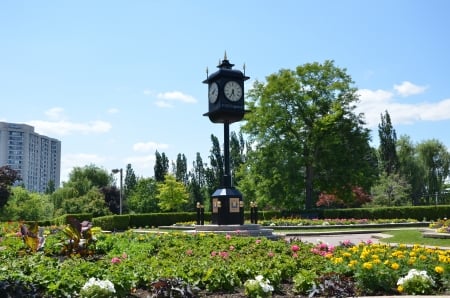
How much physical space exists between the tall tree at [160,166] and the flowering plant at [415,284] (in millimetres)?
60314

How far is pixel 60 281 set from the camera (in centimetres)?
643

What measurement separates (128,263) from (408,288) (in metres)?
4.37

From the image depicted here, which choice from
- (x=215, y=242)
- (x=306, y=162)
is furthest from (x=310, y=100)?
(x=215, y=242)

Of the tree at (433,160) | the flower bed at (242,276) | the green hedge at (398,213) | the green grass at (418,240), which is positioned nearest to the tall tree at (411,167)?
the tree at (433,160)

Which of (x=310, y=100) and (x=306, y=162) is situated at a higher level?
(x=310, y=100)

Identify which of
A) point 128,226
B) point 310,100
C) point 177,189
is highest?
point 310,100

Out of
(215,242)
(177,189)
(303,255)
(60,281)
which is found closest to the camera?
(60,281)

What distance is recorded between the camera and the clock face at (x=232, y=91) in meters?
22.4

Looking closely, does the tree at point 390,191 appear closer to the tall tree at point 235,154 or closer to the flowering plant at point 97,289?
the tall tree at point 235,154

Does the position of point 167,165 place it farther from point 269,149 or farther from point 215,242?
point 215,242

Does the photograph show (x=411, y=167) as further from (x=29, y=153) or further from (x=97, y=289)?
(x=29, y=153)

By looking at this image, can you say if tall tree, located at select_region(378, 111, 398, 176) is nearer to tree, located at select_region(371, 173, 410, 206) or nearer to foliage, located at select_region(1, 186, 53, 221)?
tree, located at select_region(371, 173, 410, 206)

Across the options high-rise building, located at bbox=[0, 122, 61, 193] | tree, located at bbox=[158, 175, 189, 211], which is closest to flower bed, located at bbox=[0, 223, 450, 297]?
tree, located at bbox=[158, 175, 189, 211]

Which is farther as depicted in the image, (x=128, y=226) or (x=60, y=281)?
(x=128, y=226)
